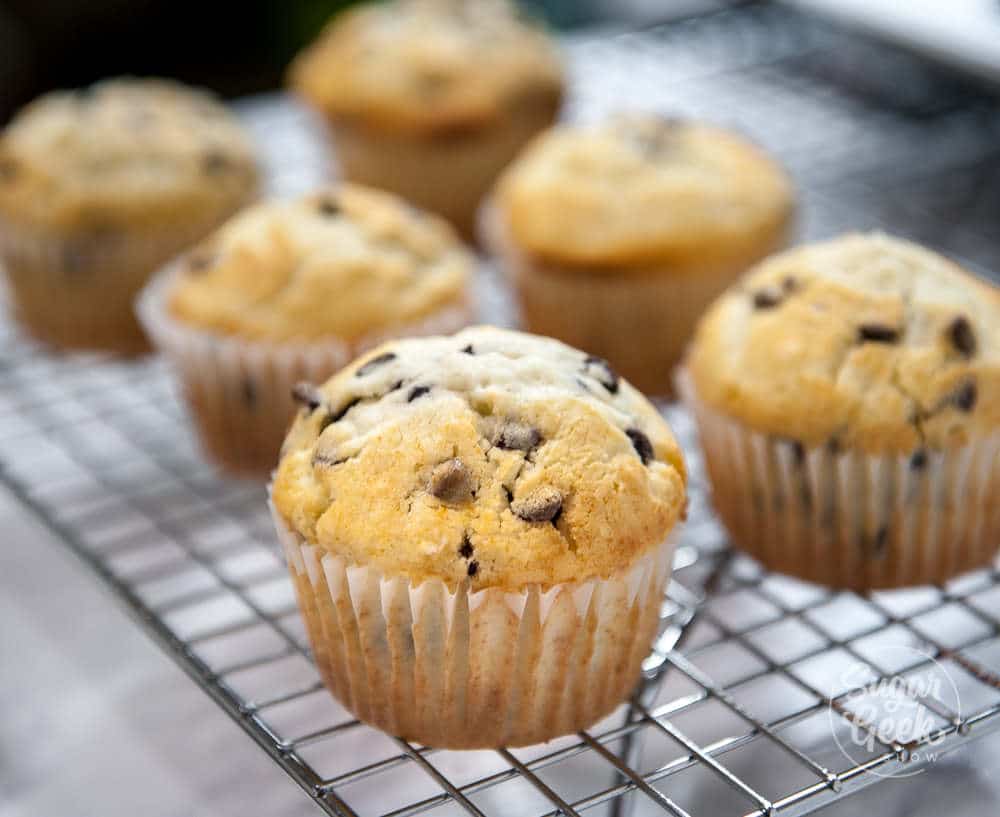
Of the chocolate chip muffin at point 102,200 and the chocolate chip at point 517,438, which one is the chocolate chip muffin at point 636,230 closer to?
the chocolate chip muffin at point 102,200

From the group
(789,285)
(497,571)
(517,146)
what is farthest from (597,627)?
(517,146)

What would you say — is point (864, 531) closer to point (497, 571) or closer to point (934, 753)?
point (934, 753)

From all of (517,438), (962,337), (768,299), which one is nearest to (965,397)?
(962,337)

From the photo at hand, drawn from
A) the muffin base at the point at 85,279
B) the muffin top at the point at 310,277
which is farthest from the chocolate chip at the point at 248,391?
the muffin base at the point at 85,279

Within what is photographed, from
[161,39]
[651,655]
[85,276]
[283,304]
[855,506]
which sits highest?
[283,304]

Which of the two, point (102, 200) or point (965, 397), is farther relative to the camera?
point (102, 200)

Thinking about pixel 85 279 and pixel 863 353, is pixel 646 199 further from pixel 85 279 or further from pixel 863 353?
pixel 85 279
